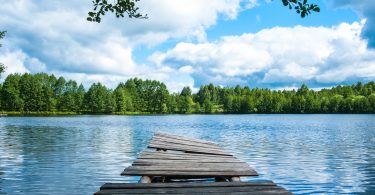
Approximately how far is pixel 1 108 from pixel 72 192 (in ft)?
558

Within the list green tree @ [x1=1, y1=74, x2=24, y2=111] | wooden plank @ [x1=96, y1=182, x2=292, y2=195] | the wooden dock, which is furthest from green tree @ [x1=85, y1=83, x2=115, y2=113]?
wooden plank @ [x1=96, y1=182, x2=292, y2=195]

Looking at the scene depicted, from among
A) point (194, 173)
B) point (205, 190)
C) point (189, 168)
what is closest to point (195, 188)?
point (205, 190)

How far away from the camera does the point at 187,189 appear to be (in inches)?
283

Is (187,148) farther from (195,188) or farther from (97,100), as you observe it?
(97,100)

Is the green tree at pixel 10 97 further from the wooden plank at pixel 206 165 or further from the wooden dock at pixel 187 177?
the wooden plank at pixel 206 165

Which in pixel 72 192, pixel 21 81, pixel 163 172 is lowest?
pixel 72 192

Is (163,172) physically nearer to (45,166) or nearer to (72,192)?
(72,192)

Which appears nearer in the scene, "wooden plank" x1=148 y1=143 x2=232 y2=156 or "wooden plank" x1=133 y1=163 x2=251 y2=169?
"wooden plank" x1=133 y1=163 x2=251 y2=169

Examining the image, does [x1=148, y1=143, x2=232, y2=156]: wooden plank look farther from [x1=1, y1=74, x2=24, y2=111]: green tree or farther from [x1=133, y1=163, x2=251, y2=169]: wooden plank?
[x1=1, y1=74, x2=24, y2=111]: green tree

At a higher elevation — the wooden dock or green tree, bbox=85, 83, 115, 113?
green tree, bbox=85, 83, 115, 113

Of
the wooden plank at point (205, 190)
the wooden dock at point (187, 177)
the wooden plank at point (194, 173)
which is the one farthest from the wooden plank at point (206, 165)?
the wooden plank at point (205, 190)

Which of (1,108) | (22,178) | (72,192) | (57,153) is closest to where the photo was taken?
(72,192)

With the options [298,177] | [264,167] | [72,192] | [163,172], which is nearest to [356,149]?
[264,167]

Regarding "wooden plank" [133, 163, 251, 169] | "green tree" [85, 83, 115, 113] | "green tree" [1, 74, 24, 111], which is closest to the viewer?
"wooden plank" [133, 163, 251, 169]
